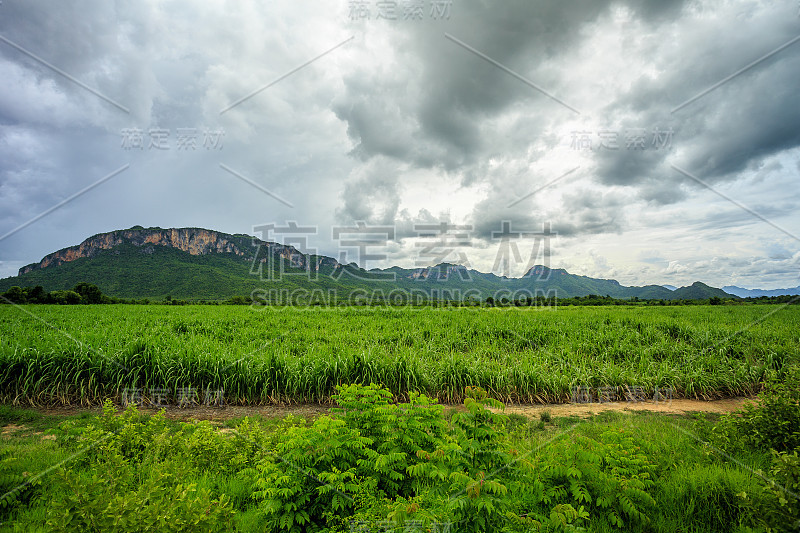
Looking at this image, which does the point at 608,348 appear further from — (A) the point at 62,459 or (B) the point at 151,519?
(A) the point at 62,459

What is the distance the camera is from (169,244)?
396ft

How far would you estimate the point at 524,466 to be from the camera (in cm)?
266

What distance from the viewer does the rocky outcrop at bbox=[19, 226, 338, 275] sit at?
341 ft

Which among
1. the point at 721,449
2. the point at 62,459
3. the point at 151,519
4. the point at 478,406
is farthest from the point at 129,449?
the point at 721,449

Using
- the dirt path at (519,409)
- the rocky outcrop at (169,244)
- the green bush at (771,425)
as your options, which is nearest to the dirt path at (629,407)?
the dirt path at (519,409)

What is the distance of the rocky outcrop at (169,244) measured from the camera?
4094 inches

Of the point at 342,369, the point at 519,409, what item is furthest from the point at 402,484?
the point at 519,409

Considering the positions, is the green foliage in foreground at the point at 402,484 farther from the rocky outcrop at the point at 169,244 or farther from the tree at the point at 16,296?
the rocky outcrop at the point at 169,244

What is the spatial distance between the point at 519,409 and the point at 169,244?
146644mm

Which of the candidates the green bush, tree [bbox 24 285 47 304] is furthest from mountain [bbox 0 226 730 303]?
the green bush

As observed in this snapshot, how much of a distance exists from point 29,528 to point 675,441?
7593 millimetres

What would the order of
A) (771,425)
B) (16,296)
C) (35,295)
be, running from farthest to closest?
(35,295)
(16,296)
(771,425)

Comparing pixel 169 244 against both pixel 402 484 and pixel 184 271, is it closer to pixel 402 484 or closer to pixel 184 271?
pixel 184 271

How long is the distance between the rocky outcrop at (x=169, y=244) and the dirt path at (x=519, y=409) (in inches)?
3627
